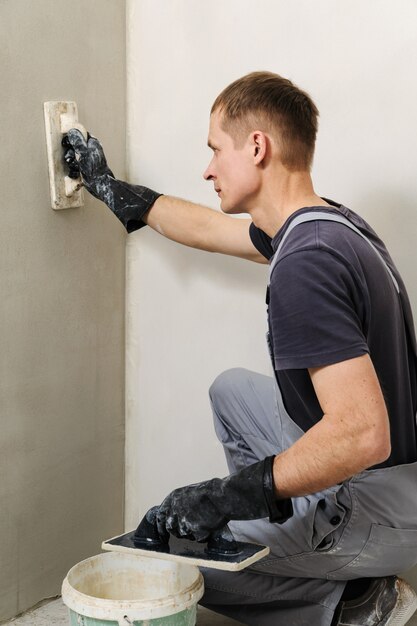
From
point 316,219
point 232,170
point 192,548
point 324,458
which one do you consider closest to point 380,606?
point 192,548

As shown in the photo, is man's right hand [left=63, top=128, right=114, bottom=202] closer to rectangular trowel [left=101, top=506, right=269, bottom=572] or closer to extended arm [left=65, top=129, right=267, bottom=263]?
extended arm [left=65, top=129, right=267, bottom=263]

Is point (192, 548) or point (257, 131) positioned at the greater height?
point (257, 131)

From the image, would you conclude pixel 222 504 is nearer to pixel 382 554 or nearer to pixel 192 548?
pixel 192 548

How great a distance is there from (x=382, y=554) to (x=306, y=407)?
1.28 ft

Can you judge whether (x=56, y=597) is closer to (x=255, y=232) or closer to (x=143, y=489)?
(x=143, y=489)

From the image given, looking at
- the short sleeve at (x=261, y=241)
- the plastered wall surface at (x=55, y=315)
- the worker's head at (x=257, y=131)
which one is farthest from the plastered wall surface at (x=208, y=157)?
the worker's head at (x=257, y=131)

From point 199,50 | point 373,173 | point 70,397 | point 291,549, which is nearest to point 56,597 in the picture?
point 70,397

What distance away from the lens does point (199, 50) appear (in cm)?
228

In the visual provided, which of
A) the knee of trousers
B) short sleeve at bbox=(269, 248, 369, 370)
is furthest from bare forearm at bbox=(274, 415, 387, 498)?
the knee of trousers

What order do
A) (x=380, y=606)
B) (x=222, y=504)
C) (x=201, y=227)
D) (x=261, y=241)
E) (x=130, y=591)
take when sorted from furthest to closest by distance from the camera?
1. (x=201, y=227)
2. (x=261, y=241)
3. (x=130, y=591)
4. (x=380, y=606)
5. (x=222, y=504)

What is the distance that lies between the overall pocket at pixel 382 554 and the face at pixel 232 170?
748mm

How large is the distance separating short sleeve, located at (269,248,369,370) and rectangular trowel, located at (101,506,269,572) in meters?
0.38

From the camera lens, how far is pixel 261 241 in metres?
2.08

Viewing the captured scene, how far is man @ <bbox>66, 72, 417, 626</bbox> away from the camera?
145cm
